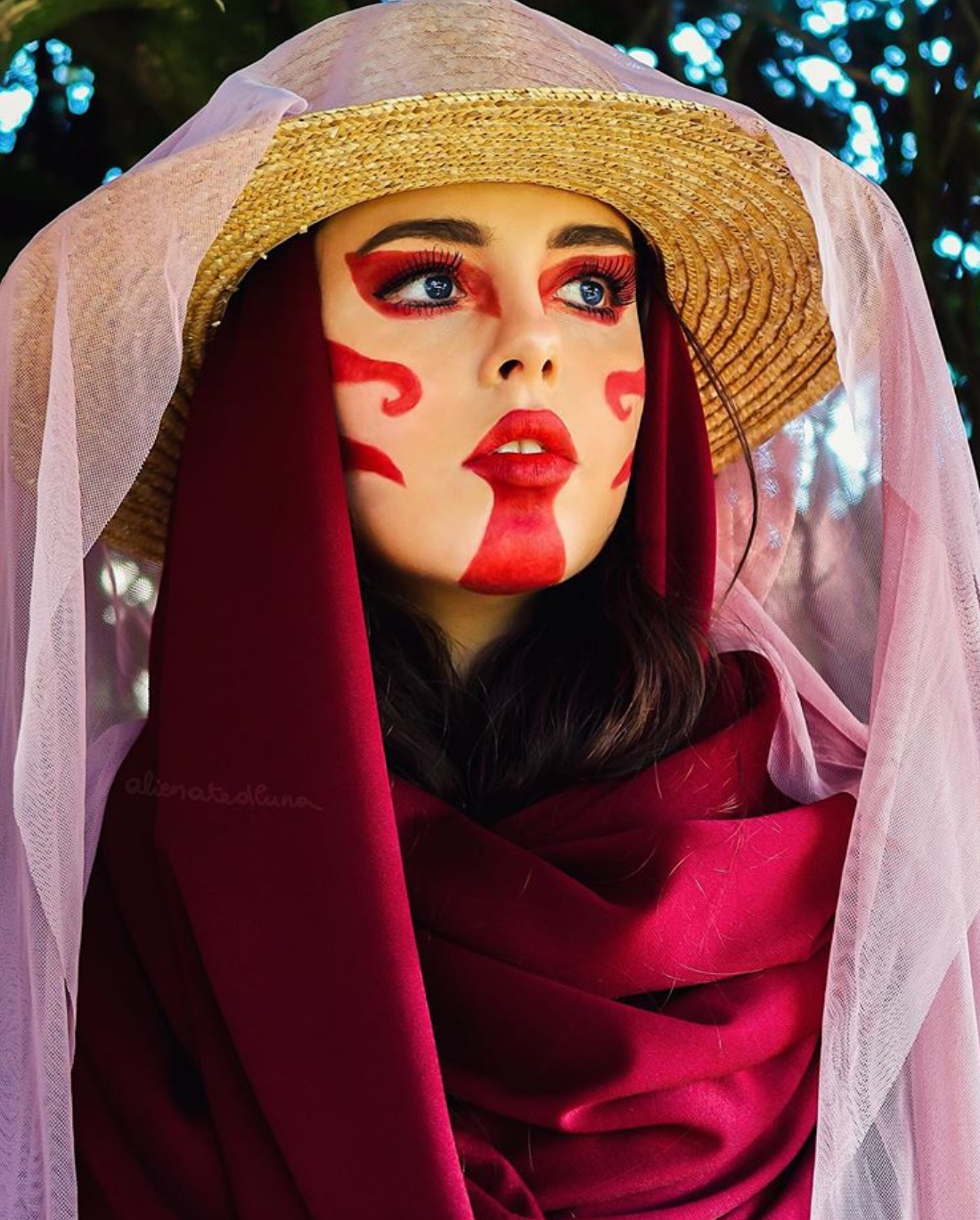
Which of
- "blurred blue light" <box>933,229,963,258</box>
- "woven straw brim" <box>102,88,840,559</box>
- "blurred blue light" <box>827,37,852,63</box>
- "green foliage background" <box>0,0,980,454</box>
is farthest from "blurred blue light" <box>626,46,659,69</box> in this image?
"woven straw brim" <box>102,88,840,559</box>

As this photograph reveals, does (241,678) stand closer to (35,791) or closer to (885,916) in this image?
(35,791)

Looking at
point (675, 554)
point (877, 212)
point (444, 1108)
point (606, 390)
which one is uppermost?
point (877, 212)

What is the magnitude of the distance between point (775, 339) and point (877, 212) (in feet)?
1.01

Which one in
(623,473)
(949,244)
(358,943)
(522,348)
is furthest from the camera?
(949,244)

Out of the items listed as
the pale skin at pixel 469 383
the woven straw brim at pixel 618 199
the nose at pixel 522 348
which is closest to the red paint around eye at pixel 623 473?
the pale skin at pixel 469 383

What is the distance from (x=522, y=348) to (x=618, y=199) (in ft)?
0.67

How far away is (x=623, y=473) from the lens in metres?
1.53

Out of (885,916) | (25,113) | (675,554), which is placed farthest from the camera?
(25,113)

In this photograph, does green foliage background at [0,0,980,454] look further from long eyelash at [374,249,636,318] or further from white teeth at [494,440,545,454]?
white teeth at [494,440,545,454]

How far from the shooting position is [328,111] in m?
1.35

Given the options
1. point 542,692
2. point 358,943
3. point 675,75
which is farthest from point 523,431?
point 675,75

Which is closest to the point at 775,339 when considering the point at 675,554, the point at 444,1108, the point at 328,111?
the point at 675,554

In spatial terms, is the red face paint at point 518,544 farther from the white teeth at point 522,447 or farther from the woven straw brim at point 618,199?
the woven straw brim at point 618,199

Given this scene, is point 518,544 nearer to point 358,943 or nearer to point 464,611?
point 464,611
